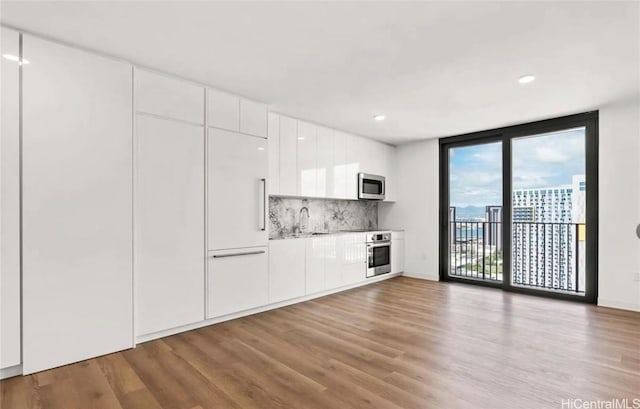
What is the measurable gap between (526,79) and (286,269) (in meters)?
3.17

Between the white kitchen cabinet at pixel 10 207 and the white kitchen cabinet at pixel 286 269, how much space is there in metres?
2.17

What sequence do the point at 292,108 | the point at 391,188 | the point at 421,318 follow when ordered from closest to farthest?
the point at 421,318 < the point at 292,108 < the point at 391,188

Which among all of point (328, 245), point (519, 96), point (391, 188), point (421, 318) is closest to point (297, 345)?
point (421, 318)

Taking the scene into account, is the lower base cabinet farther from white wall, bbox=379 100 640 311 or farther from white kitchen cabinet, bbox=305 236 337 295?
white wall, bbox=379 100 640 311

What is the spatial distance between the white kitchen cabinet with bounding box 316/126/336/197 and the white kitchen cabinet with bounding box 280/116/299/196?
1.45 ft

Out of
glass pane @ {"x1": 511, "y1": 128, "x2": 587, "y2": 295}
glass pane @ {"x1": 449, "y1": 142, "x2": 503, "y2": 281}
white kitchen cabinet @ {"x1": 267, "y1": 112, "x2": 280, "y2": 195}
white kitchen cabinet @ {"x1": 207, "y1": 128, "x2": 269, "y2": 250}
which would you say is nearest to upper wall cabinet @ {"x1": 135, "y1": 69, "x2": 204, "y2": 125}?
white kitchen cabinet @ {"x1": 207, "y1": 128, "x2": 269, "y2": 250}

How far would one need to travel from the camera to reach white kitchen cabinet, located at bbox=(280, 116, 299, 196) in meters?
4.12

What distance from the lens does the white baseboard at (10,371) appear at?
218 cm

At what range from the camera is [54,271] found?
7.66 ft

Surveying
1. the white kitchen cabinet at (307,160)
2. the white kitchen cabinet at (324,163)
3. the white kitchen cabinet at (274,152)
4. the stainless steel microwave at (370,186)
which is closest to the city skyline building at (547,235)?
the stainless steel microwave at (370,186)

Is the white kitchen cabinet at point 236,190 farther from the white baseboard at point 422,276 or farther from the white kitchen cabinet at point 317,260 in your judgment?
the white baseboard at point 422,276

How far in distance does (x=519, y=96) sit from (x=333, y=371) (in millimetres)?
3297

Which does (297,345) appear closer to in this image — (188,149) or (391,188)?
(188,149)

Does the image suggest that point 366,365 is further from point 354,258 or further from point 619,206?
point 619,206
